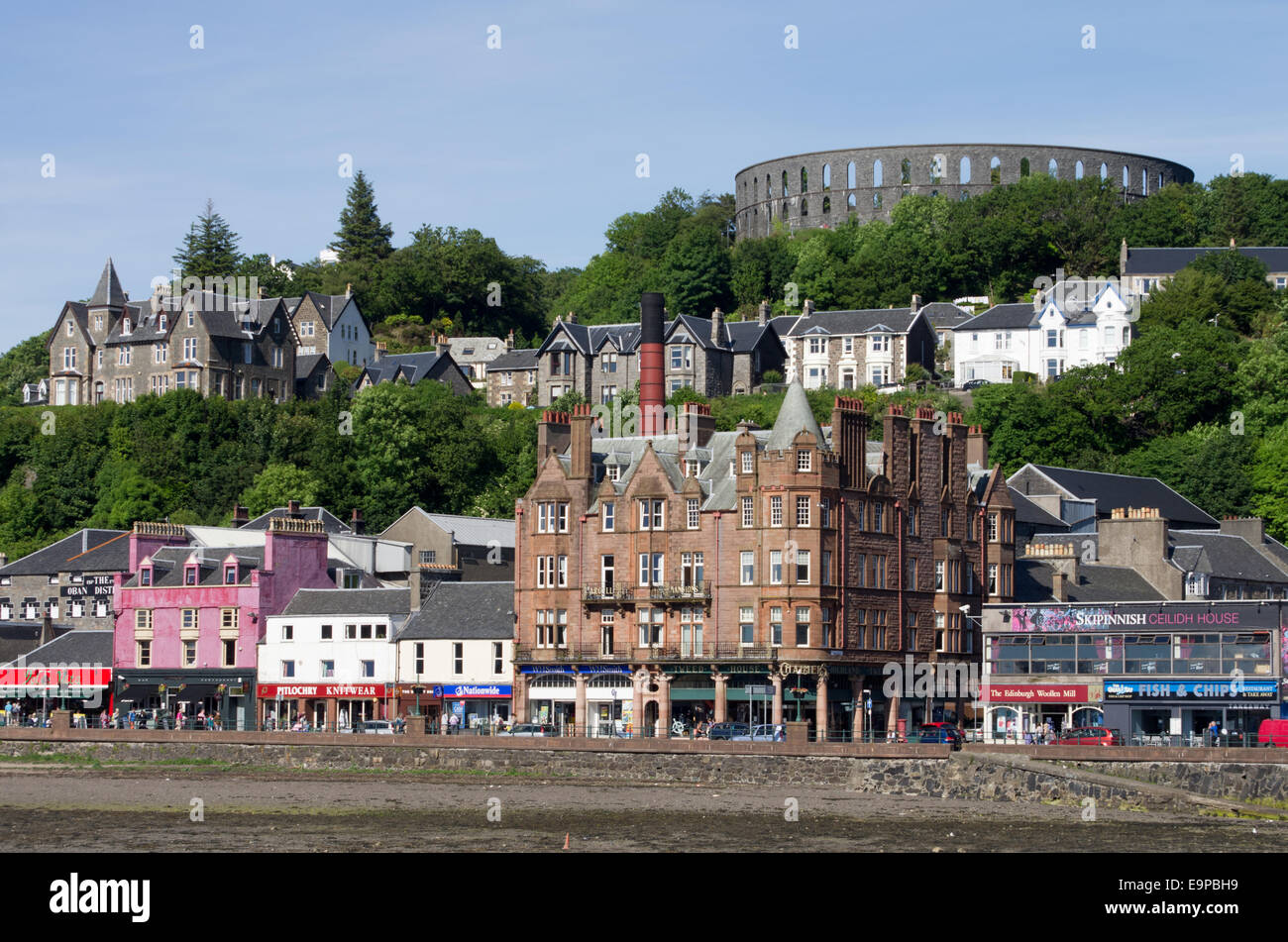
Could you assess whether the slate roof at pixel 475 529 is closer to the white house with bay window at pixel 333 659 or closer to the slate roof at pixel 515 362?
the white house with bay window at pixel 333 659

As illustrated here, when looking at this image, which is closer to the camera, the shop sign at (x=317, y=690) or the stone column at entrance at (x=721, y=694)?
the stone column at entrance at (x=721, y=694)

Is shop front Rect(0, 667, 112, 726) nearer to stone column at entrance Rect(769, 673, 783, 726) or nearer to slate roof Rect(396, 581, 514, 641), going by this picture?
slate roof Rect(396, 581, 514, 641)

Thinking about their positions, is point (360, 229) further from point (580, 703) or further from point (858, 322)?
point (580, 703)

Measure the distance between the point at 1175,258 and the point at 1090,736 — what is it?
3444 inches

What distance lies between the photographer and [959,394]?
13025 centimetres

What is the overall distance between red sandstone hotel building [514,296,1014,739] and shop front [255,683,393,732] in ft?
24.3

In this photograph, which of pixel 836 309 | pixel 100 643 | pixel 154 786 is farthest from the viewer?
pixel 836 309

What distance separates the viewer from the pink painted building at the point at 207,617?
90.6 metres

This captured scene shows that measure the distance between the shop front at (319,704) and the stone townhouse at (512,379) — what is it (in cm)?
6126

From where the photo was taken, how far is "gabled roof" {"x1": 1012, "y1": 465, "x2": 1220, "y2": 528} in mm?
101688

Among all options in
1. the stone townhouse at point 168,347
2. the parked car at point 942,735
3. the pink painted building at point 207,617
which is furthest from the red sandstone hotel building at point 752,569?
the stone townhouse at point 168,347
